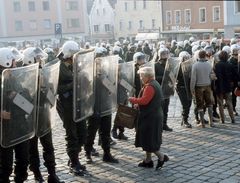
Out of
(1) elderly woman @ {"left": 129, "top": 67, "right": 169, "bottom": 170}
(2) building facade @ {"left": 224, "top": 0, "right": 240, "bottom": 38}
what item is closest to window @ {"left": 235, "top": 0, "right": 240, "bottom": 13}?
(2) building facade @ {"left": 224, "top": 0, "right": 240, "bottom": 38}

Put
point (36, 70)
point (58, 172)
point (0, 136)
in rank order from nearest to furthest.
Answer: point (0, 136) < point (36, 70) < point (58, 172)

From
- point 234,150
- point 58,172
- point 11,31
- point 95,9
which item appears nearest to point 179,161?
point 234,150

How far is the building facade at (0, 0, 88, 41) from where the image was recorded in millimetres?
62438

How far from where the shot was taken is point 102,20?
241 ft

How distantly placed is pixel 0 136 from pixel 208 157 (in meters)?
3.57

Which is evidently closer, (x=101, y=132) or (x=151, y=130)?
(x=151, y=130)

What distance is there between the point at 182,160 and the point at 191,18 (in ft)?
159

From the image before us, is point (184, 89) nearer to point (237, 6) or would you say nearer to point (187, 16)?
point (237, 6)

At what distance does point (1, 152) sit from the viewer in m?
5.25

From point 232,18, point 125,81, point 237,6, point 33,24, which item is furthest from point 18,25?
point 125,81

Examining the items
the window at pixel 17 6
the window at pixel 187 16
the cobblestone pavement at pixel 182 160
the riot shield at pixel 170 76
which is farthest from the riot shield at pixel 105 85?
the window at pixel 17 6

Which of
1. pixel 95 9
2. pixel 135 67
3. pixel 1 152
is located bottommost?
pixel 1 152

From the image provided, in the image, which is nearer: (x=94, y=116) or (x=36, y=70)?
(x=36, y=70)

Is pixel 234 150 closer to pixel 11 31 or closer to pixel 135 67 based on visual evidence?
pixel 135 67
